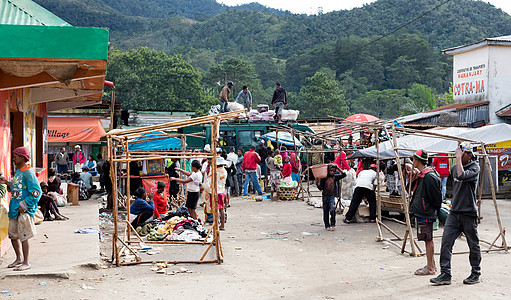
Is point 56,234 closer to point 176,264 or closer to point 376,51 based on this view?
point 176,264

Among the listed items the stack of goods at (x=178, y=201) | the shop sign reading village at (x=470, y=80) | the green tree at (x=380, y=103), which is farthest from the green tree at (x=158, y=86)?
the stack of goods at (x=178, y=201)

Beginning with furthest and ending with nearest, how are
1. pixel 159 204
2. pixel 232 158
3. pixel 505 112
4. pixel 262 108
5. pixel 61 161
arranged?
pixel 262 108, pixel 505 112, pixel 61 161, pixel 232 158, pixel 159 204

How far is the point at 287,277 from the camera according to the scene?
773 centimetres

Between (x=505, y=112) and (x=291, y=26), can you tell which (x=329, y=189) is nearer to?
(x=505, y=112)

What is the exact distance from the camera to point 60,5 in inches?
4909

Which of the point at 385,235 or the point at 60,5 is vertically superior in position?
the point at 60,5

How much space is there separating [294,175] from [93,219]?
1019 cm

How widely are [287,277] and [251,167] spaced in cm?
1149

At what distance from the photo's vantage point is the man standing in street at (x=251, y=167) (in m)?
19.0

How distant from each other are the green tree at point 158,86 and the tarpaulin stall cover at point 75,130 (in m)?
29.5

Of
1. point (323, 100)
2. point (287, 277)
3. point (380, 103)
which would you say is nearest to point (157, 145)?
point (287, 277)

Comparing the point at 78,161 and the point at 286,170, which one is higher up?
the point at 78,161

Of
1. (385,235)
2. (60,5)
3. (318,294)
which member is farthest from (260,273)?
(60,5)

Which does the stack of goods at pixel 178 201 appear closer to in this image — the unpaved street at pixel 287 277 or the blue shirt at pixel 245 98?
the unpaved street at pixel 287 277
